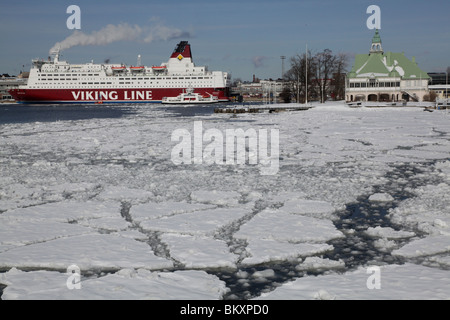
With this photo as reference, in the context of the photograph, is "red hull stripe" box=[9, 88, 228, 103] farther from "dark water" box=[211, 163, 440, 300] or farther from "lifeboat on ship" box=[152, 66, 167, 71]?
"dark water" box=[211, 163, 440, 300]

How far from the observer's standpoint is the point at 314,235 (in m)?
4.40

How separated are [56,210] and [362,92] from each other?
170 ft

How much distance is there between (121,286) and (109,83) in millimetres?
80806

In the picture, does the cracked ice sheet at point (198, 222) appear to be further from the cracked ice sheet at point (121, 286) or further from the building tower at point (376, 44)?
the building tower at point (376, 44)

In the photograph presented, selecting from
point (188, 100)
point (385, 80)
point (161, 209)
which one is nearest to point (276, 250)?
point (161, 209)

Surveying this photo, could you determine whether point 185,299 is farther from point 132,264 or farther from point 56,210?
point 56,210

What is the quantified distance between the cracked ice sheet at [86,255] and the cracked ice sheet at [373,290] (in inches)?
43.1

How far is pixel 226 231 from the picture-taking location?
4.57 metres

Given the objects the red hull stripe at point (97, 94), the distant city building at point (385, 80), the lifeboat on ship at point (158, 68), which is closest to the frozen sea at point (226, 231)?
the distant city building at point (385, 80)

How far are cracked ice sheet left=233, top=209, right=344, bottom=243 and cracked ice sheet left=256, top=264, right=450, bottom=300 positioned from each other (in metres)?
0.88

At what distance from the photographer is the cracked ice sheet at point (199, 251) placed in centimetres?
368

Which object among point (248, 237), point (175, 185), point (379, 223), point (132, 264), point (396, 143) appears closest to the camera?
point (132, 264)

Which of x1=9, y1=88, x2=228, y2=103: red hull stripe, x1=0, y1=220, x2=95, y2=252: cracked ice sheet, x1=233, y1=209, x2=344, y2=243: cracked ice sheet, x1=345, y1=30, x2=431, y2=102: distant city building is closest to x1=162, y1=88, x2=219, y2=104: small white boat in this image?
x1=9, y1=88, x2=228, y2=103: red hull stripe

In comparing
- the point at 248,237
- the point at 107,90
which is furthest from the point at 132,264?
the point at 107,90
